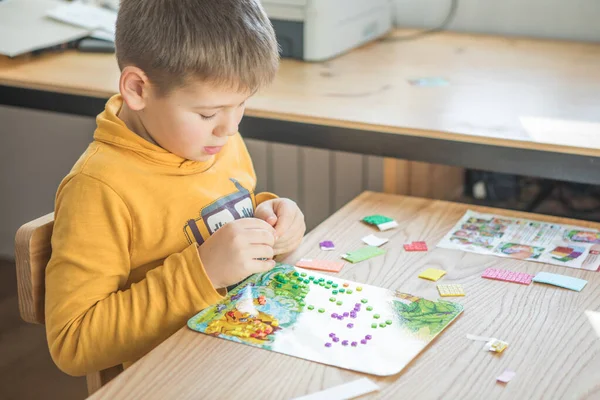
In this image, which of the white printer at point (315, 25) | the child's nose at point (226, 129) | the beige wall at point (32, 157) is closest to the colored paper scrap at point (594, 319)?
the child's nose at point (226, 129)

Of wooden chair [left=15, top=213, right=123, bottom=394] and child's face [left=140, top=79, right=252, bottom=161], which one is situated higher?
child's face [left=140, top=79, right=252, bottom=161]

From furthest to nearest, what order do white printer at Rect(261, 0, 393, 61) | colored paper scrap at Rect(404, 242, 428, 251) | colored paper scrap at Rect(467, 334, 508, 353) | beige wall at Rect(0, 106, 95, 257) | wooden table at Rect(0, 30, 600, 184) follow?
beige wall at Rect(0, 106, 95, 257), white printer at Rect(261, 0, 393, 61), wooden table at Rect(0, 30, 600, 184), colored paper scrap at Rect(404, 242, 428, 251), colored paper scrap at Rect(467, 334, 508, 353)

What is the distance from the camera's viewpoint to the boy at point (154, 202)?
1088mm

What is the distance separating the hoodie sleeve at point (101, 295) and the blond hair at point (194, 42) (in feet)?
0.64

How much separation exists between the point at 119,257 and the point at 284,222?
276 mm

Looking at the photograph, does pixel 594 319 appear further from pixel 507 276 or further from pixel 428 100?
pixel 428 100

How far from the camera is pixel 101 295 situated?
1094 millimetres

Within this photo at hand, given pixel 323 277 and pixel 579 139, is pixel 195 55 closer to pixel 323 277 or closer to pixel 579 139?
pixel 323 277

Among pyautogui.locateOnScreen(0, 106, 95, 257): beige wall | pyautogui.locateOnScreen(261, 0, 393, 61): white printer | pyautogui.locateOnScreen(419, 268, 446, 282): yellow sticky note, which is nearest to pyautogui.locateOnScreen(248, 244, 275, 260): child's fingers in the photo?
pyautogui.locateOnScreen(419, 268, 446, 282): yellow sticky note

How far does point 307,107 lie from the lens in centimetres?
172

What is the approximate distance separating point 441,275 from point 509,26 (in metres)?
1.37

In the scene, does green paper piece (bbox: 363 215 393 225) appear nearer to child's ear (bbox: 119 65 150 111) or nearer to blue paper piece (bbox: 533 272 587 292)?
blue paper piece (bbox: 533 272 587 292)

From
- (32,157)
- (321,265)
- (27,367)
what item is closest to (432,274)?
(321,265)

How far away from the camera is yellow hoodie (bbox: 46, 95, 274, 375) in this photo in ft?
3.55
